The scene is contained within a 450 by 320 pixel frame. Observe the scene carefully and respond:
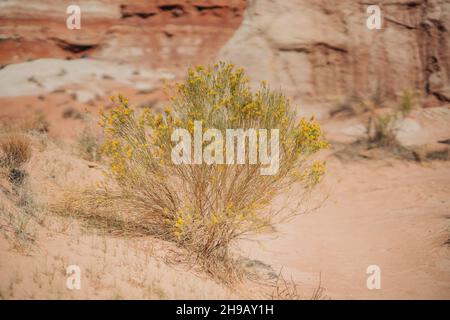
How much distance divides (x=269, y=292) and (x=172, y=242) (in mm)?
1154

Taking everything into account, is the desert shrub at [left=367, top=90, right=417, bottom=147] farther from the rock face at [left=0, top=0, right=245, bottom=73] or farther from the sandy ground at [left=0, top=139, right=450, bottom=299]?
the rock face at [left=0, top=0, right=245, bottom=73]

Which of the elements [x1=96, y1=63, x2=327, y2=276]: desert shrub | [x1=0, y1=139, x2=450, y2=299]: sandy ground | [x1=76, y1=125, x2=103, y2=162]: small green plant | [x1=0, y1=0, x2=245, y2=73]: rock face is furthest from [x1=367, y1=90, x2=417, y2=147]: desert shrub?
[x1=96, y1=63, x2=327, y2=276]: desert shrub

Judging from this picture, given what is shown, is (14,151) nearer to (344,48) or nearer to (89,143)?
(89,143)

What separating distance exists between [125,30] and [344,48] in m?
7.64

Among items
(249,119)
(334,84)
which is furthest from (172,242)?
(334,84)

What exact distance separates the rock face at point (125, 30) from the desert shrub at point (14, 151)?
908 centimetres

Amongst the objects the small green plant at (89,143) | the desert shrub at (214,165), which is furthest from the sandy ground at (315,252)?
the small green plant at (89,143)

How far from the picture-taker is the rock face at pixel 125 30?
1445 cm

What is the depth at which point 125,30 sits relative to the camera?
15.2 meters

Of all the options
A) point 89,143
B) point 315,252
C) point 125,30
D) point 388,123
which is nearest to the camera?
point 315,252

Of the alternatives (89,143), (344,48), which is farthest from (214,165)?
(344,48)

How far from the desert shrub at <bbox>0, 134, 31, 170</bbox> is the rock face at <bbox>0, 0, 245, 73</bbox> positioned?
9.08 metres

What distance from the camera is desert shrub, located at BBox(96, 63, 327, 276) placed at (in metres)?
4.12

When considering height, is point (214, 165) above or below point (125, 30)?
below
